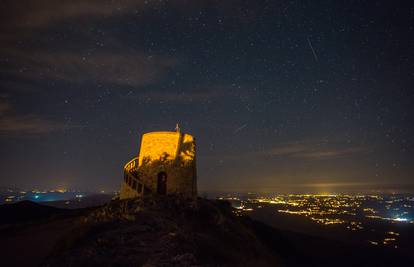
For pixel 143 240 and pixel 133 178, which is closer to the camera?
pixel 143 240

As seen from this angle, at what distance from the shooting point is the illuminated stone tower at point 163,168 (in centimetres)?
2200

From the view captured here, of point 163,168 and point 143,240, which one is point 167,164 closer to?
point 163,168

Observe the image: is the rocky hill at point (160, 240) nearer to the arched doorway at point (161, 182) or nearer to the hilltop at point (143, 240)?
the hilltop at point (143, 240)

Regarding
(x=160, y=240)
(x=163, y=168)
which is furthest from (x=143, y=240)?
(x=163, y=168)

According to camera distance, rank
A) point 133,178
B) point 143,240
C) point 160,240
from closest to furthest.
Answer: point 143,240, point 160,240, point 133,178

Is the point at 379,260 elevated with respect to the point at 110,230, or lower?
lower

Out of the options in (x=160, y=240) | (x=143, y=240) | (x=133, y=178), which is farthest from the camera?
(x=133, y=178)

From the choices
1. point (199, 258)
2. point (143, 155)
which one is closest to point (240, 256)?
point (199, 258)

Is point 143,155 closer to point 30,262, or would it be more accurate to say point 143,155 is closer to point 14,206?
point 30,262

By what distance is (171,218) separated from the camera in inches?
600

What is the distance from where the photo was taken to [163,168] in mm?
22094

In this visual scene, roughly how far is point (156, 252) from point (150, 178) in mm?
11867

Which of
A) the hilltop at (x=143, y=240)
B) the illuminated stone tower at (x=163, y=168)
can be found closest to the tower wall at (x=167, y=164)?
the illuminated stone tower at (x=163, y=168)

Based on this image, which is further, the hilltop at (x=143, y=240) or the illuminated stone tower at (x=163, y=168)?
the illuminated stone tower at (x=163, y=168)
